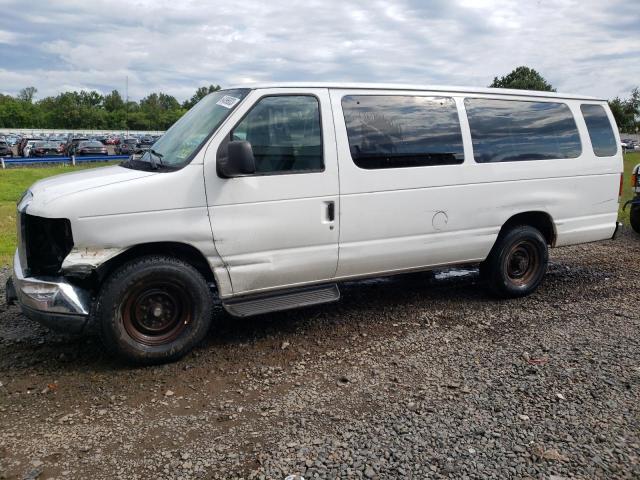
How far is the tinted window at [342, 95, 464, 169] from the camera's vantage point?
4777mm

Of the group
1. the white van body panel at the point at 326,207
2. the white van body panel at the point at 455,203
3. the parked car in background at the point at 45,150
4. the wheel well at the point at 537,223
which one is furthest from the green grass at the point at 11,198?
the parked car in background at the point at 45,150

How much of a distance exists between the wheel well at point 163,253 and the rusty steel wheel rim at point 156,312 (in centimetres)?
25

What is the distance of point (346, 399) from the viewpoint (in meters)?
3.76

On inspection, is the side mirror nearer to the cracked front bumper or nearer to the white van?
the white van

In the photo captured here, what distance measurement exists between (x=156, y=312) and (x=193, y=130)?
157cm

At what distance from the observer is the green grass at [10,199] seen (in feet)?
26.4

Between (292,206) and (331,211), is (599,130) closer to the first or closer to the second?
(331,211)

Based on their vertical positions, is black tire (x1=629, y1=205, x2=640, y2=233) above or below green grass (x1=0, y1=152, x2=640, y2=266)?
below

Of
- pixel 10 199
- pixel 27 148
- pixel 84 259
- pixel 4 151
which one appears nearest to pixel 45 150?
pixel 27 148

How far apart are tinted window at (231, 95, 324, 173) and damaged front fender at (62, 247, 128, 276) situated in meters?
1.35

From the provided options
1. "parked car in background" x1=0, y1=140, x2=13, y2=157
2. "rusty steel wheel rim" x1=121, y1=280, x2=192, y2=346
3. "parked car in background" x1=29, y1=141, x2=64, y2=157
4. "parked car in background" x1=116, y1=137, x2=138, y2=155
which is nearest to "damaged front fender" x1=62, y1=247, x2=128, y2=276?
"rusty steel wheel rim" x1=121, y1=280, x2=192, y2=346

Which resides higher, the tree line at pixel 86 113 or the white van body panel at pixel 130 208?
the tree line at pixel 86 113

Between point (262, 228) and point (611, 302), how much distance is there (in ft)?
13.2

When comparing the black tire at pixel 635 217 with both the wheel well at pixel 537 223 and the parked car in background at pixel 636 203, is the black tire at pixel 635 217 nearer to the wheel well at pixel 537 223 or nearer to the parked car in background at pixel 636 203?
the parked car in background at pixel 636 203
